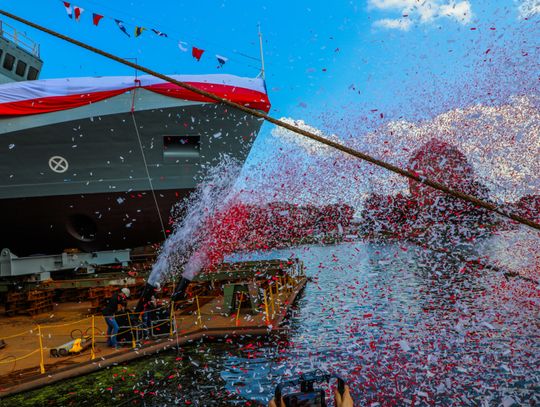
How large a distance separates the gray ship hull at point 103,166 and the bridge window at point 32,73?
10237mm

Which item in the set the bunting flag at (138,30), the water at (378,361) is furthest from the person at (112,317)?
the bunting flag at (138,30)

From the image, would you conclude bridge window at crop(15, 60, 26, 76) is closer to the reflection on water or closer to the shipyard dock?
the shipyard dock

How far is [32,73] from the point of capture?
25.0m

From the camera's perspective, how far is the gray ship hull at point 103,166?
55.7 ft

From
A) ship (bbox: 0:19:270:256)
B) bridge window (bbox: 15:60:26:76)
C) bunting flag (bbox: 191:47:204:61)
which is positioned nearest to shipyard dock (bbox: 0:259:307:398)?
ship (bbox: 0:19:270:256)

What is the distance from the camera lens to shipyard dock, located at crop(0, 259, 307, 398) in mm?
10203

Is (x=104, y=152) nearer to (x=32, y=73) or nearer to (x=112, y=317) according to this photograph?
(x=112, y=317)

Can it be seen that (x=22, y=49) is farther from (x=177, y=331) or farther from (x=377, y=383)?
(x=377, y=383)

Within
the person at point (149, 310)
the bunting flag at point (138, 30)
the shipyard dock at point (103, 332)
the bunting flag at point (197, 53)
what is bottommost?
the shipyard dock at point (103, 332)

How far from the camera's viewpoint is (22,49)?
2391 cm

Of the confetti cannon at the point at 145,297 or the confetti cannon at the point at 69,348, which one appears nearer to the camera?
the confetti cannon at the point at 69,348

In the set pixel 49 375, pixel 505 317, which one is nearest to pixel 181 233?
pixel 49 375

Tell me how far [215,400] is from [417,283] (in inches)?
933

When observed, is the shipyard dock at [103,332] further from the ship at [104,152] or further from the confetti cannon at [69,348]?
the ship at [104,152]
